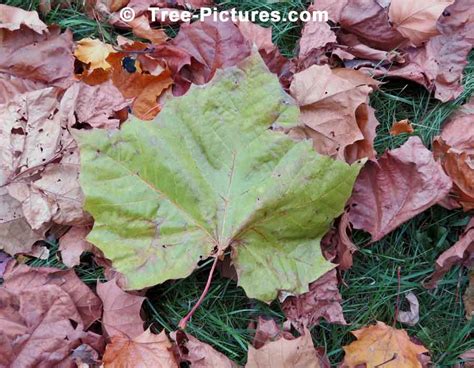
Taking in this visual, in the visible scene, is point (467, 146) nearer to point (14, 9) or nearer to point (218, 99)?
point (218, 99)

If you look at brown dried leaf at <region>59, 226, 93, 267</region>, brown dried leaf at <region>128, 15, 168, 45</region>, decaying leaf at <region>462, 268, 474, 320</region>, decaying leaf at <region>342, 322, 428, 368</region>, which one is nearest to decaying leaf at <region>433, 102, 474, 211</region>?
decaying leaf at <region>462, 268, 474, 320</region>

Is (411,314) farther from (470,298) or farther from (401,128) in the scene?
(401,128)

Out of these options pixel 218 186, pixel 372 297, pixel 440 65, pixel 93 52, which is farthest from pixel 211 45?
pixel 372 297

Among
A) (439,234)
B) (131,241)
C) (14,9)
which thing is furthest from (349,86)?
(14,9)

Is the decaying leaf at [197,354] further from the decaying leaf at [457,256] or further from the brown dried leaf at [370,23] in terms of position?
the brown dried leaf at [370,23]

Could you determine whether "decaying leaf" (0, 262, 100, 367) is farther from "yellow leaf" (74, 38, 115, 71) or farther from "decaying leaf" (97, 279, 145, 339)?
"yellow leaf" (74, 38, 115, 71)

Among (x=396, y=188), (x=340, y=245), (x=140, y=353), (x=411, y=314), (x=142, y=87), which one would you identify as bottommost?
(x=411, y=314)
